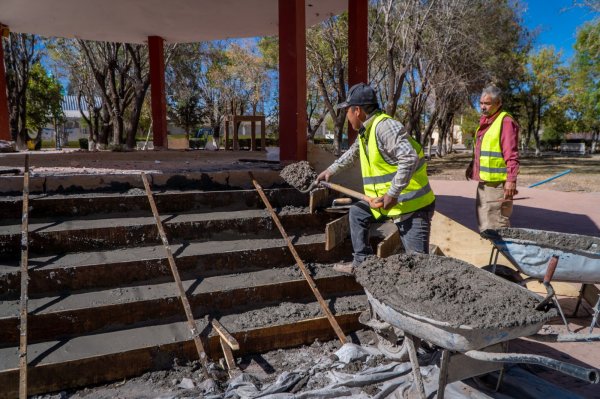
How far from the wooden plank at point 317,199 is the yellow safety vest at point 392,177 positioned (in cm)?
141

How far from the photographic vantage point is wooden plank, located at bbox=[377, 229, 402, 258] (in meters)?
4.18

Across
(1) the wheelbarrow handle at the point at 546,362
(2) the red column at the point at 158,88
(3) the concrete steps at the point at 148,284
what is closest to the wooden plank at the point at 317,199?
(3) the concrete steps at the point at 148,284

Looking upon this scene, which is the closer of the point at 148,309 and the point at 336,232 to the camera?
the point at 148,309

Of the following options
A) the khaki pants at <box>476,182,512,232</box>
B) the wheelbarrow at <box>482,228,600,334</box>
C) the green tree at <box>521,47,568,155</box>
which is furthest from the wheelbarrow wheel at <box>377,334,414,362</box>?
the green tree at <box>521,47,568,155</box>

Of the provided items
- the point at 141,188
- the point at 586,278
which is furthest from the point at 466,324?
the point at 141,188

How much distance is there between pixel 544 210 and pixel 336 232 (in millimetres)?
7367

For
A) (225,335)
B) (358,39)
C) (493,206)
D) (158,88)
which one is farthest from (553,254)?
(158,88)

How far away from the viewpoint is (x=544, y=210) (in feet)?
31.8

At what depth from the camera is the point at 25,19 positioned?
30.2ft

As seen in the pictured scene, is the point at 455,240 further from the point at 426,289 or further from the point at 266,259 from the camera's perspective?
the point at 426,289

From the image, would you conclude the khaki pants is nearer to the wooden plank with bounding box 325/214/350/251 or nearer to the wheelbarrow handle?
the wooden plank with bounding box 325/214/350/251

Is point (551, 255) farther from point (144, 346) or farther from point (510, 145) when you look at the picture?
point (144, 346)

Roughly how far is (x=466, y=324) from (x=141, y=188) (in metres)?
3.90

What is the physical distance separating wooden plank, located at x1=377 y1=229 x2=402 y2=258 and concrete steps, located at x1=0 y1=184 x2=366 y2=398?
483mm
